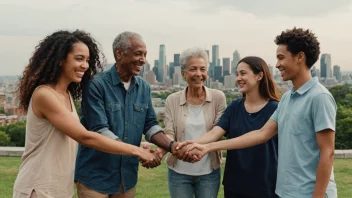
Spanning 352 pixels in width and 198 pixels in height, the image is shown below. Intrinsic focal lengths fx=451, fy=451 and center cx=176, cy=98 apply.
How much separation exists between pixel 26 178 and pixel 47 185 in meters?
0.12

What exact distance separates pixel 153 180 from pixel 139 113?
3.18 metres

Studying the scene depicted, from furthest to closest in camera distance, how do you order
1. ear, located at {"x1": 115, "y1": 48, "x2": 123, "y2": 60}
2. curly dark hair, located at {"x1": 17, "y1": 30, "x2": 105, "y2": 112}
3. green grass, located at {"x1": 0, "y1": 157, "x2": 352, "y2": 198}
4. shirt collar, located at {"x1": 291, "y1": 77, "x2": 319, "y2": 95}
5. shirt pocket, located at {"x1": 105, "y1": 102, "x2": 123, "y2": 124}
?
green grass, located at {"x1": 0, "y1": 157, "x2": 352, "y2": 198} < ear, located at {"x1": 115, "y1": 48, "x2": 123, "y2": 60} < shirt pocket, located at {"x1": 105, "y1": 102, "x2": 123, "y2": 124} < curly dark hair, located at {"x1": 17, "y1": 30, "x2": 105, "y2": 112} < shirt collar, located at {"x1": 291, "y1": 77, "x2": 319, "y2": 95}

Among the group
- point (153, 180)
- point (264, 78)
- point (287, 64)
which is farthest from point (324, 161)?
point (153, 180)

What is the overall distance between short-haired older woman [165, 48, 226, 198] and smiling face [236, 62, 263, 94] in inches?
10.1

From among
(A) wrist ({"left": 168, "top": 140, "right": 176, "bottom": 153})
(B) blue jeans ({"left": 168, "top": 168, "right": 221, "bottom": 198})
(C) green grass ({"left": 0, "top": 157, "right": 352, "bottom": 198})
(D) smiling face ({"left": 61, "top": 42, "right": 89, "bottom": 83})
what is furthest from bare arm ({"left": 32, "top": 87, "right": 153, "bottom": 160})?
(C) green grass ({"left": 0, "top": 157, "right": 352, "bottom": 198})

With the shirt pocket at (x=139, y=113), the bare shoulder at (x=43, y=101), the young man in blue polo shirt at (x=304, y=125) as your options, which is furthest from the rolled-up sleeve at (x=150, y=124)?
the young man in blue polo shirt at (x=304, y=125)

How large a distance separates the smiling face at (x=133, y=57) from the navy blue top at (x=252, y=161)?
0.75 meters

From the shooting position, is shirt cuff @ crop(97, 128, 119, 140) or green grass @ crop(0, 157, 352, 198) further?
green grass @ crop(0, 157, 352, 198)

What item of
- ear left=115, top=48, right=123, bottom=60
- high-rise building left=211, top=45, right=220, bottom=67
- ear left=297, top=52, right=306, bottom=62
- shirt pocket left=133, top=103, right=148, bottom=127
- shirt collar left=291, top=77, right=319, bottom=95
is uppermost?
high-rise building left=211, top=45, right=220, bottom=67

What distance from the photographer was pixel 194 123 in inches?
130

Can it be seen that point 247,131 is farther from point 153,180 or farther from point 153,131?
point 153,180

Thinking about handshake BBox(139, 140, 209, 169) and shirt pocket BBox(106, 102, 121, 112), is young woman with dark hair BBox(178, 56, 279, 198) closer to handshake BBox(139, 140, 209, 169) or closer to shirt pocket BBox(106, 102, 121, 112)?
handshake BBox(139, 140, 209, 169)

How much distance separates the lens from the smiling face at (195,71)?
10.7 ft

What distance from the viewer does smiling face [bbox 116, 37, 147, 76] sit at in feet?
10.0
